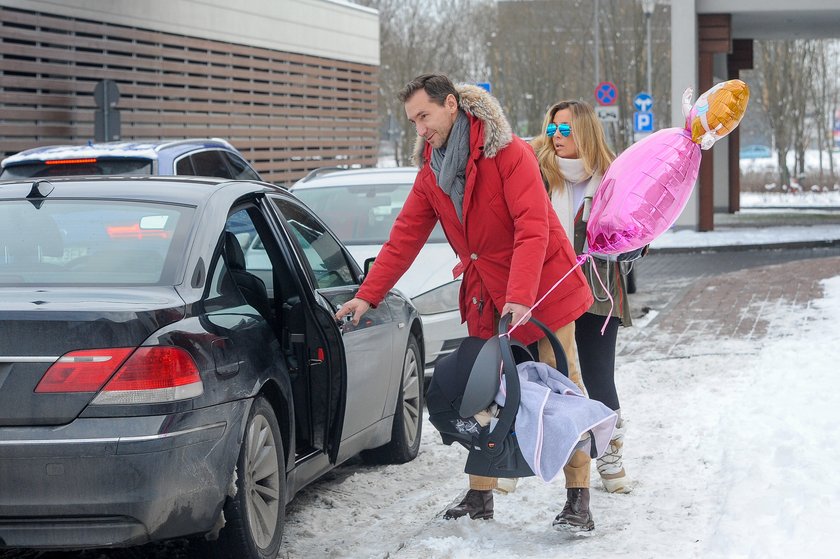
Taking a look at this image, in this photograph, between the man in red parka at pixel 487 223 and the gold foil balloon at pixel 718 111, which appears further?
the gold foil balloon at pixel 718 111

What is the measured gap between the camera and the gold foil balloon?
5.31 m

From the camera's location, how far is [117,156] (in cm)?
954

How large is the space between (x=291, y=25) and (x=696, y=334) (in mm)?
21529

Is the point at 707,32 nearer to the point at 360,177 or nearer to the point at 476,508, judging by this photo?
the point at 360,177

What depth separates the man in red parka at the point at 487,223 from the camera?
482cm

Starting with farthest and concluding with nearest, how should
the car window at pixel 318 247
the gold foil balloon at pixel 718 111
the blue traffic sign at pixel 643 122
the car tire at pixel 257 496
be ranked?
the blue traffic sign at pixel 643 122
the car window at pixel 318 247
the gold foil balloon at pixel 718 111
the car tire at pixel 257 496

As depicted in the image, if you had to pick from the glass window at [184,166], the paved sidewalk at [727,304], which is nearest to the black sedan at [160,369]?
the glass window at [184,166]

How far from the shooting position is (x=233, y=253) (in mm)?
5348

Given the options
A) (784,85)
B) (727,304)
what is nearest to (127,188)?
(727,304)

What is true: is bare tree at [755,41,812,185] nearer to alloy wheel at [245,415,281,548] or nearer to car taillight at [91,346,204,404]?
alloy wheel at [245,415,281,548]

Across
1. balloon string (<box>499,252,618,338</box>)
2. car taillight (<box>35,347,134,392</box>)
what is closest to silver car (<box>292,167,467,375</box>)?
balloon string (<box>499,252,618,338</box>)

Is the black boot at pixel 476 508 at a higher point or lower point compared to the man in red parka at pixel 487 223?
lower

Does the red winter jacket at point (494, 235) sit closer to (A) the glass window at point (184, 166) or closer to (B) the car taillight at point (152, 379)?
(B) the car taillight at point (152, 379)

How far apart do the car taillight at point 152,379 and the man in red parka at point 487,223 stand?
126 cm
